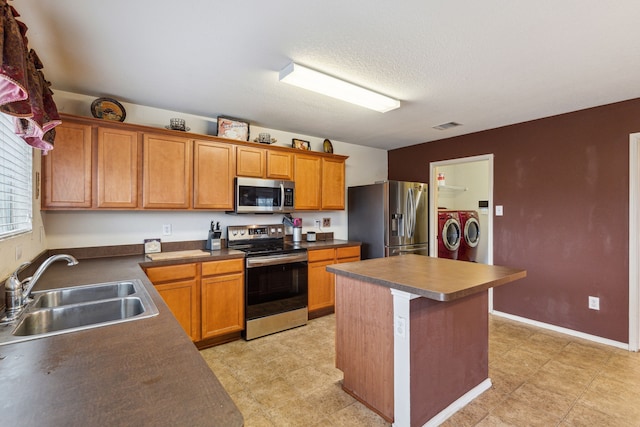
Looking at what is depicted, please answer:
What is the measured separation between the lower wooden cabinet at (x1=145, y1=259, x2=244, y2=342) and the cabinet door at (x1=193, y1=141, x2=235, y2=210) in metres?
0.65

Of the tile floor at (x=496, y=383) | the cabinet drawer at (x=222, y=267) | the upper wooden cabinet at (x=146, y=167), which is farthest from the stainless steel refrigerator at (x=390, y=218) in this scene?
the cabinet drawer at (x=222, y=267)

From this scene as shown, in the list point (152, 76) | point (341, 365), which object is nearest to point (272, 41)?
point (152, 76)

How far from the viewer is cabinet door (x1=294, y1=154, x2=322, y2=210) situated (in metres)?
3.80

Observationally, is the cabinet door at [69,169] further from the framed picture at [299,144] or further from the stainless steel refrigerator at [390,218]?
the stainless steel refrigerator at [390,218]

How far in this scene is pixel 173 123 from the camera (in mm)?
2975

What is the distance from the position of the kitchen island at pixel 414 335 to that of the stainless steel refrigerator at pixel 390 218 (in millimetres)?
1745

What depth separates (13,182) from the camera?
177 cm

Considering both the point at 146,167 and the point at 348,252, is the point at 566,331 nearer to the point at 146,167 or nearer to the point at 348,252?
the point at 348,252

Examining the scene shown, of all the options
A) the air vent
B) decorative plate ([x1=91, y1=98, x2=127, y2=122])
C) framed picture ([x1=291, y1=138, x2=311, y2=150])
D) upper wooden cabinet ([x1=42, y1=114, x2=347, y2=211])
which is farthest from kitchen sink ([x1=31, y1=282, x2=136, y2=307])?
the air vent

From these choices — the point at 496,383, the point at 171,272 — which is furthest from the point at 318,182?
the point at 496,383

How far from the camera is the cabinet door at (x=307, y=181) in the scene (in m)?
3.80

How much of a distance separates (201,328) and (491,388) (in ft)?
8.01

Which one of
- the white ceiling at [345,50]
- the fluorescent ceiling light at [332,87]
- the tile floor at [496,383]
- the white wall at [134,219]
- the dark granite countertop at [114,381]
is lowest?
the tile floor at [496,383]

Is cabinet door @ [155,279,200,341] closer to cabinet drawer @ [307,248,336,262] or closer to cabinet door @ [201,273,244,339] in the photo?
cabinet door @ [201,273,244,339]
